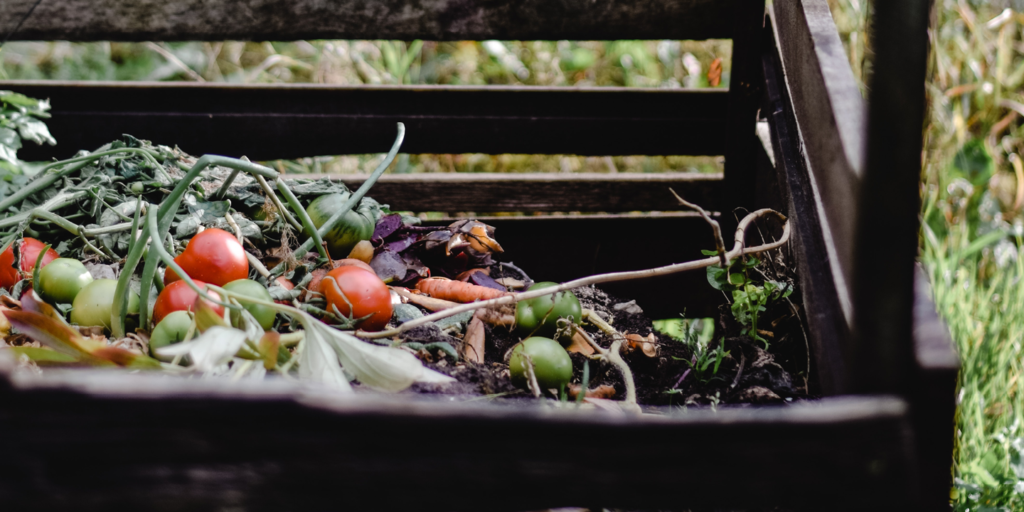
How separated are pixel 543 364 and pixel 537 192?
1077 mm

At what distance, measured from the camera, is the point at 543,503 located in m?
0.62

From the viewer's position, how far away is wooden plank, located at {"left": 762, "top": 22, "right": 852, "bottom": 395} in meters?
0.85

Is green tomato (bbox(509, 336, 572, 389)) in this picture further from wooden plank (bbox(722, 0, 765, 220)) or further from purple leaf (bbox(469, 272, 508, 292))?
wooden plank (bbox(722, 0, 765, 220))

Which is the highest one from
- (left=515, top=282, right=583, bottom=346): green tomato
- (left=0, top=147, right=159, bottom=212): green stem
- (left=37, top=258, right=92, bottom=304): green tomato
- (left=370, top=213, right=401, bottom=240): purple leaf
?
(left=0, top=147, right=159, bottom=212): green stem

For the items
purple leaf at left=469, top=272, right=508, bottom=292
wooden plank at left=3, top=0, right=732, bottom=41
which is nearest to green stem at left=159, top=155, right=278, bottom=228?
purple leaf at left=469, top=272, right=508, bottom=292

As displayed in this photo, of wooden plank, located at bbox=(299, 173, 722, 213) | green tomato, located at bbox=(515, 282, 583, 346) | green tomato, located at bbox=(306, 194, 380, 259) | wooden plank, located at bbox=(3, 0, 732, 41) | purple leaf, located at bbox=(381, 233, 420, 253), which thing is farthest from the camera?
wooden plank, located at bbox=(299, 173, 722, 213)

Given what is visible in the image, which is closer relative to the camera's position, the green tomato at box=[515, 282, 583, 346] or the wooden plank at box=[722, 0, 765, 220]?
the green tomato at box=[515, 282, 583, 346]

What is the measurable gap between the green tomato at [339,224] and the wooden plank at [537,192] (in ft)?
2.33

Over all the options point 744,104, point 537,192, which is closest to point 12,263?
point 537,192

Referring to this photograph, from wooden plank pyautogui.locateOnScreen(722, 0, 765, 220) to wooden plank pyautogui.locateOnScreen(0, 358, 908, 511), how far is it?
3.16 feet

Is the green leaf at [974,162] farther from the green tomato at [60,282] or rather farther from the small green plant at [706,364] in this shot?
the green tomato at [60,282]

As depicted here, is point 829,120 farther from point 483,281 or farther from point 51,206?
point 51,206

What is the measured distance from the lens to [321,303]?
1.00m

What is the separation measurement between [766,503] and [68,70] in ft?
14.8
